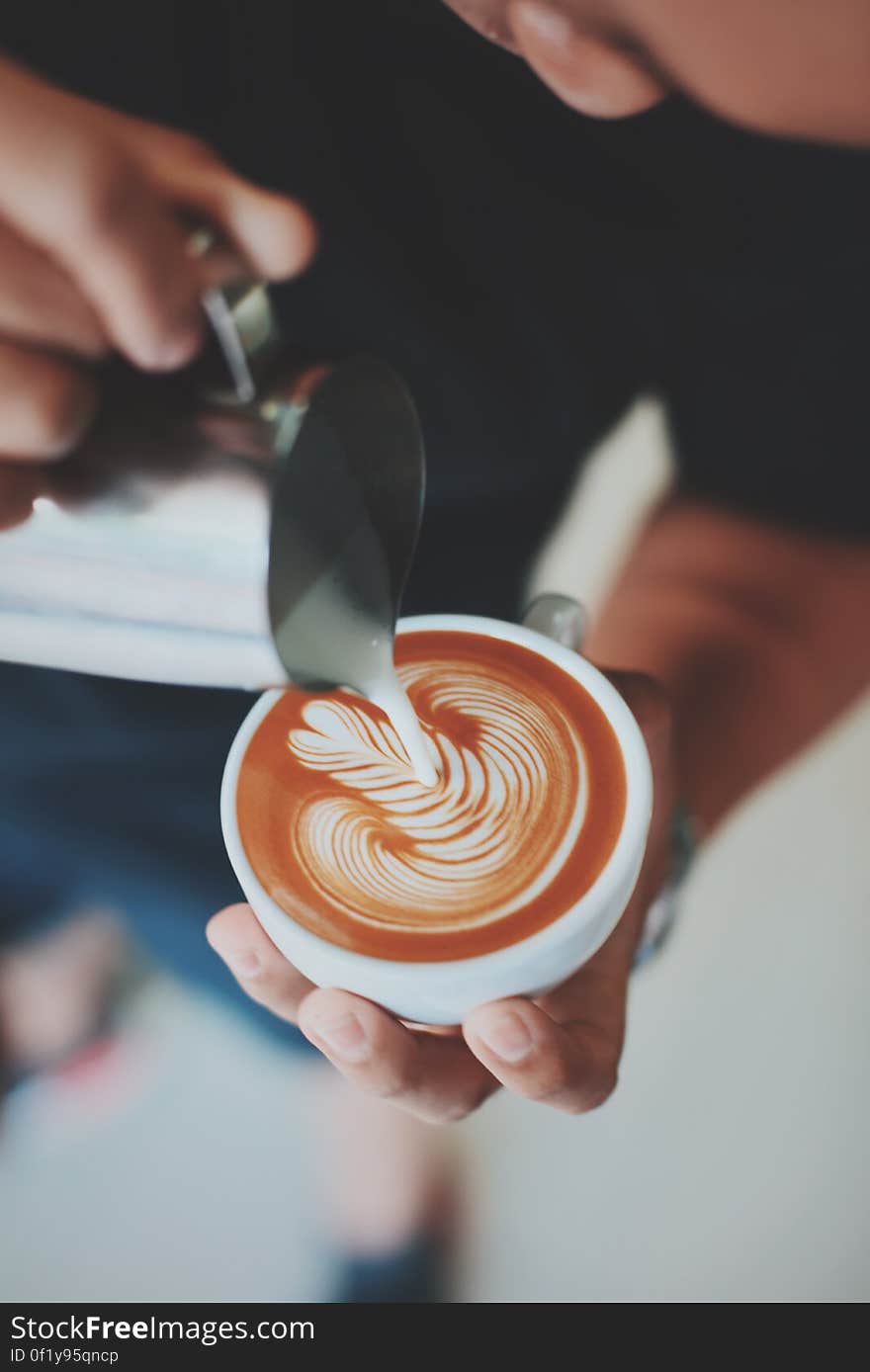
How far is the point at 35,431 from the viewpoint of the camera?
1.12 ft

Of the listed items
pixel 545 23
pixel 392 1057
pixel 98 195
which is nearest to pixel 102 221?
pixel 98 195

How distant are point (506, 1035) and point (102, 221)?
344 mm

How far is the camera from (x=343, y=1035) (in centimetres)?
42

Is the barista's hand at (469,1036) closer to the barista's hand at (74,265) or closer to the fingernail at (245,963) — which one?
the fingernail at (245,963)

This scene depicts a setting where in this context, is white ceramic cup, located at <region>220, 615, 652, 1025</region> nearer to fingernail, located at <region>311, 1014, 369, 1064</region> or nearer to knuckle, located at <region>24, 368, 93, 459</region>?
fingernail, located at <region>311, 1014, 369, 1064</region>

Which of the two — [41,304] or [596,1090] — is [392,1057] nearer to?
[596,1090]

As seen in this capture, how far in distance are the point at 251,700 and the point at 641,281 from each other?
16.0 inches

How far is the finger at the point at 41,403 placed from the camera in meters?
0.33

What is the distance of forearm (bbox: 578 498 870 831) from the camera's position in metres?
0.77

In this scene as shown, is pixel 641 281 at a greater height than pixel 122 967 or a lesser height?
greater

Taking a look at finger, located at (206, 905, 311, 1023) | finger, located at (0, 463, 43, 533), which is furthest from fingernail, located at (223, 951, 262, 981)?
finger, located at (0, 463, 43, 533)

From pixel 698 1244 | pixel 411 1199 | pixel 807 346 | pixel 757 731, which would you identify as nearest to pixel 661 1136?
pixel 698 1244

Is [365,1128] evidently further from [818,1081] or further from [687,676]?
[687,676]

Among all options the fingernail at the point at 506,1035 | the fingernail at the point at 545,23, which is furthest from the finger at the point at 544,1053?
the fingernail at the point at 545,23
